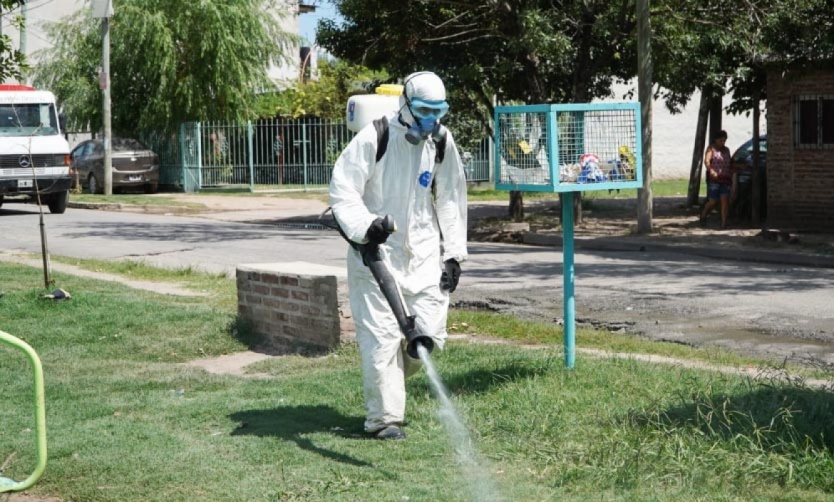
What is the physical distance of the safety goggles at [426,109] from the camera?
6188 millimetres

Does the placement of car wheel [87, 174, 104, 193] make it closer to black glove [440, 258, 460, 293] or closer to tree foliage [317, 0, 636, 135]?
tree foliage [317, 0, 636, 135]

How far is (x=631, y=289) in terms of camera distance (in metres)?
12.5

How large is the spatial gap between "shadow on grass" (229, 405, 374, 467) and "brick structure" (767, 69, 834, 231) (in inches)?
575

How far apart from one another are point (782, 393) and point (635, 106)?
2.02m

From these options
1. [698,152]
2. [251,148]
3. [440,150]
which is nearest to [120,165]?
[251,148]

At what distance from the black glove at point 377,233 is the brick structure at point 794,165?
1516cm

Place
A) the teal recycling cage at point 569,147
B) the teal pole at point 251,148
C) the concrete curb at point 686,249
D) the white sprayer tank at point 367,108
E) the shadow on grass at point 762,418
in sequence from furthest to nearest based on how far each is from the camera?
the teal pole at point 251,148, the concrete curb at point 686,249, the white sprayer tank at point 367,108, the teal recycling cage at point 569,147, the shadow on grass at point 762,418

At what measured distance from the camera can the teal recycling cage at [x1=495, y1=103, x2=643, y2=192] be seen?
722cm

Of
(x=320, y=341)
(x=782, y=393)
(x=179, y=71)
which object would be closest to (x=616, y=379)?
(x=782, y=393)

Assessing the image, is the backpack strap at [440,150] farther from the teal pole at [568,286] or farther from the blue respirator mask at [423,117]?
the teal pole at [568,286]

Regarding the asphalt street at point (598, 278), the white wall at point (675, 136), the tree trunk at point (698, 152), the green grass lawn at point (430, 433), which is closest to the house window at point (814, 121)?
the tree trunk at point (698, 152)

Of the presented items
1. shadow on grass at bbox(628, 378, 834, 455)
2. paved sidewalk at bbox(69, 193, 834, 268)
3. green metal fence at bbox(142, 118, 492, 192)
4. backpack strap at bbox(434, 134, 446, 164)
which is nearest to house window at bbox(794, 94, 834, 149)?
paved sidewalk at bbox(69, 193, 834, 268)

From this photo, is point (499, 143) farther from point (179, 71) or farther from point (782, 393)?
point (179, 71)

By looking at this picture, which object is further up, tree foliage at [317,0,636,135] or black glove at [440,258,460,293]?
tree foliage at [317,0,636,135]
